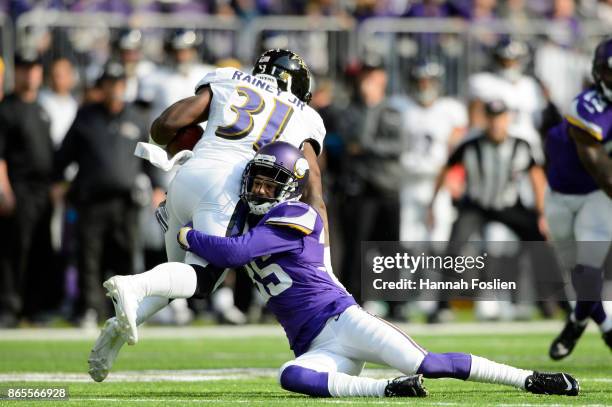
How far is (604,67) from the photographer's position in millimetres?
8359

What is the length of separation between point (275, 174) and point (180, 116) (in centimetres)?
103

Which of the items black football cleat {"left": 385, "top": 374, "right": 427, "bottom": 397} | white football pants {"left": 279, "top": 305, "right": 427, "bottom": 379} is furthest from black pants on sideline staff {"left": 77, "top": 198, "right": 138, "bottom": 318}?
black football cleat {"left": 385, "top": 374, "right": 427, "bottom": 397}

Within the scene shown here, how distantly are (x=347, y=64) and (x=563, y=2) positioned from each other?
278cm

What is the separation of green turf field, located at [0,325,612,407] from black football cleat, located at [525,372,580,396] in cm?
5

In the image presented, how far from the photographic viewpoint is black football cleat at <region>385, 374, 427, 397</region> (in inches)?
240

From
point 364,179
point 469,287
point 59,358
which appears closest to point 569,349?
point 469,287

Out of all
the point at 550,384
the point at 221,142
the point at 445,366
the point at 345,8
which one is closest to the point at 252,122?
the point at 221,142

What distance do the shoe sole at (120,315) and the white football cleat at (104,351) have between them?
0.38 m

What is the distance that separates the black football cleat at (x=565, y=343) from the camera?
28.8 ft

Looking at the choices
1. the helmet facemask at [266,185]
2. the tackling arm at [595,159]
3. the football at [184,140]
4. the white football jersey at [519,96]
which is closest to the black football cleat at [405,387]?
the helmet facemask at [266,185]

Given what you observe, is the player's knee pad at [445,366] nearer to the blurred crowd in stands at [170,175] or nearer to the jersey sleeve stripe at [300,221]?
the jersey sleeve stripe at [300,221]

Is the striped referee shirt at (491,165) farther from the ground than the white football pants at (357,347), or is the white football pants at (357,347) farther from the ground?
the white football pants at (357,347)

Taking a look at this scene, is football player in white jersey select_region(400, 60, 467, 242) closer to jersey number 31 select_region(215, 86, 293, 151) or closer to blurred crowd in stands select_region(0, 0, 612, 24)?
blurred crowd in stands select_region(0, 0, 612, 24)

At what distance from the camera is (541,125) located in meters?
13.7
